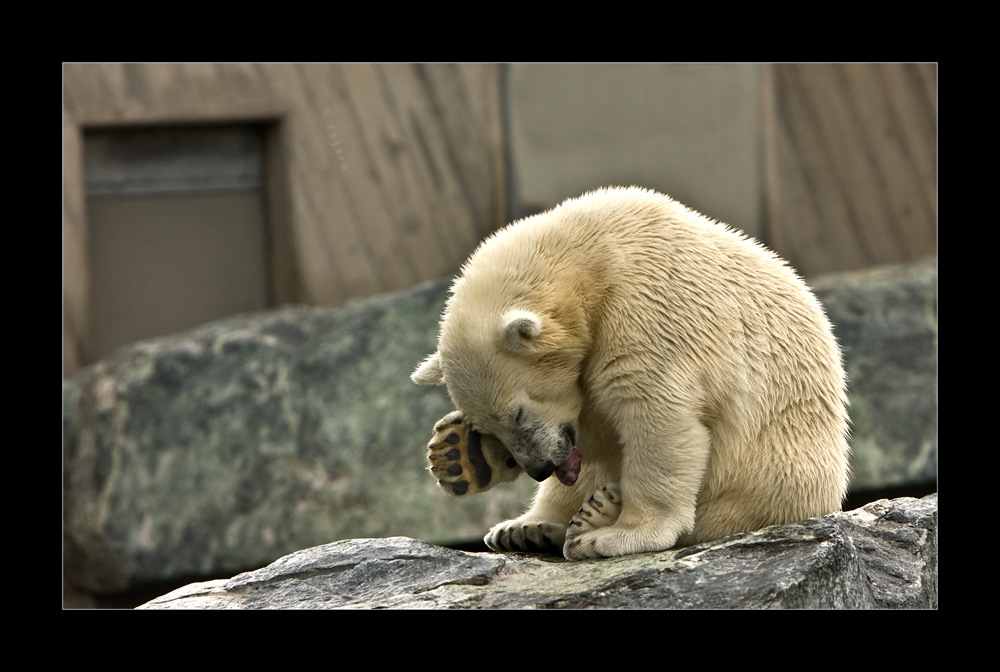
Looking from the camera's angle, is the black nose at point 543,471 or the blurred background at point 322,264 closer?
the black nose at point 543,471

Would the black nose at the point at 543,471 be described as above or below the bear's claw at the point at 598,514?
above

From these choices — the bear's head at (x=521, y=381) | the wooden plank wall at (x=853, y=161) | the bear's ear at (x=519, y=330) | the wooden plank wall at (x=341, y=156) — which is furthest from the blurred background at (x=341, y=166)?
the bear's ear at (x=519, y=330)

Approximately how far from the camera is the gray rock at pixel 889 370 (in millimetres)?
7953

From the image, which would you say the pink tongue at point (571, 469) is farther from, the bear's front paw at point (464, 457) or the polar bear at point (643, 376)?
the bear's front paw at point (464, 457)

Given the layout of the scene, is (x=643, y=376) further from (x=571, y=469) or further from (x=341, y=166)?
(x=341, y=166)

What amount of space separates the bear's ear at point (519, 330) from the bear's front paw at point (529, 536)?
81 cm

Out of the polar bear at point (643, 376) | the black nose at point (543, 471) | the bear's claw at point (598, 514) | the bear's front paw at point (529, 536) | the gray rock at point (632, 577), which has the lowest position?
the gray rock at point (632, 577)

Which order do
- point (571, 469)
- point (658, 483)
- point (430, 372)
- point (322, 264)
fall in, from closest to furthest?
1. point (658, 483)
2. point (571, 469)
3. point (430, 372)
4. point (322, 264)

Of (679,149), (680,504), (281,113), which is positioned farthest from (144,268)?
(680,504)

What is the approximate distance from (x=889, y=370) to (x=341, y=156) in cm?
418

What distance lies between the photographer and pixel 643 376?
364 cm

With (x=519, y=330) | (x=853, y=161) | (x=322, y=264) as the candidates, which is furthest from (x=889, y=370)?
(x=519, y=330)

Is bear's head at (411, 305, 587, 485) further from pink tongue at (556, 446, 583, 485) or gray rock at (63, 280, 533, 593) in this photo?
gray rock at (63, 280, 533, 593)

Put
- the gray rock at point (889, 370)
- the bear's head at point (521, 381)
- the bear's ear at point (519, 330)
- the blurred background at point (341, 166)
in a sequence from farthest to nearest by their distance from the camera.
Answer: the gray rock at point (889, 370) < the blurred background at point (341, 166) < the bear's head at point (521, 381) < the bear's ear at point (519, 330)
